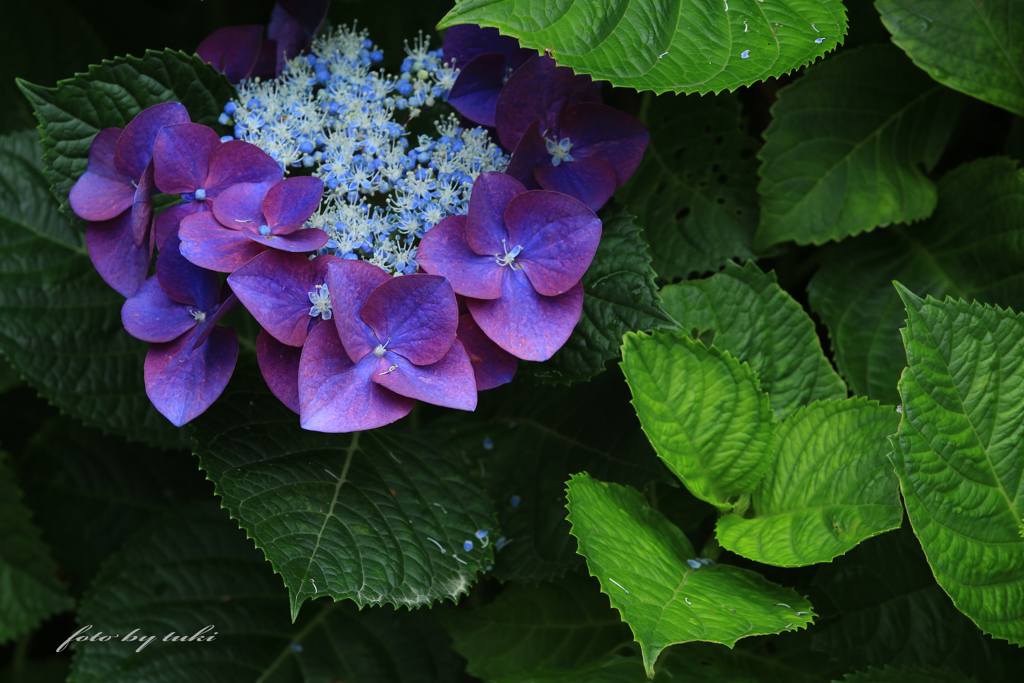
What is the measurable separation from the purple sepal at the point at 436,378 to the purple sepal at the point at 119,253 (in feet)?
0.94

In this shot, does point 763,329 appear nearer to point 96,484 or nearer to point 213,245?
point 213,245

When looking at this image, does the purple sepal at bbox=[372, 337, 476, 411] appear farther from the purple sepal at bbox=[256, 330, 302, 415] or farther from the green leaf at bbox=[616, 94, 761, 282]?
the green leaf at bbox=[616, 94, 761, 282]

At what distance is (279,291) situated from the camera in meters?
0.65

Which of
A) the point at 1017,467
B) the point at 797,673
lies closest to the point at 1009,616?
the point at 1017,467

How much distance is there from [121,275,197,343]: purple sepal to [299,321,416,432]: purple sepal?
0.16m

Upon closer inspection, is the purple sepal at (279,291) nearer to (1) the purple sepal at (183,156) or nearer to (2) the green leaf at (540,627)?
(1) the purple sepal at (183,156)

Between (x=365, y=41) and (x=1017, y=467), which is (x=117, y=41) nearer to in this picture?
(x=365, y=41)

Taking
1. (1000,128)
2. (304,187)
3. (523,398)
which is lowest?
(523,398)

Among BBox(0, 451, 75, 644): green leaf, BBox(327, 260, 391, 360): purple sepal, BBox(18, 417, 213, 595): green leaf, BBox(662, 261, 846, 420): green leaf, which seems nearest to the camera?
BBox(327, 260, 391, 360): purple sepal

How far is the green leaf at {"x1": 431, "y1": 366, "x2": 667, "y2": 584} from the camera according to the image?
90cm

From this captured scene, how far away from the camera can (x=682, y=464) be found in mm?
759

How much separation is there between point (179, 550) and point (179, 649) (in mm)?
149

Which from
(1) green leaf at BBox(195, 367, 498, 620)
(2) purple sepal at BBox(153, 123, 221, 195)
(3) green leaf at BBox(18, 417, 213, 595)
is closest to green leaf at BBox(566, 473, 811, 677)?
(1) green leaf at BBox(195, 367, 498, 620)

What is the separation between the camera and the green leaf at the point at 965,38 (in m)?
0.89
